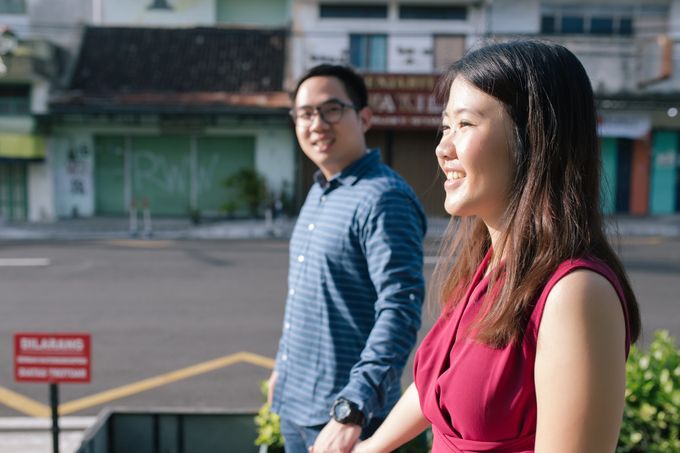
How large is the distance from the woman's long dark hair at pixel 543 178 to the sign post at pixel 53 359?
2438 millimetres

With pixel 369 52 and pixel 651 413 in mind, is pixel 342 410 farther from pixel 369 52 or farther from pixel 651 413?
pixel 369 52

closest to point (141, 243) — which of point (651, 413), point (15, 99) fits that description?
point (15, 99)

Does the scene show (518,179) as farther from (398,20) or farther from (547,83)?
(398,20)

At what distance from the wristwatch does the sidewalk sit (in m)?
13.1

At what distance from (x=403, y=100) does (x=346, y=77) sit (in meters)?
15.9

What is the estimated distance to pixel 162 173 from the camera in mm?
19078

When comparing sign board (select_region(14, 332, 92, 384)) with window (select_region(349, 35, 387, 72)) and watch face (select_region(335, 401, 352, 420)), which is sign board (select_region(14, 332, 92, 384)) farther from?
window (select_region(349, 35, 387, 72))

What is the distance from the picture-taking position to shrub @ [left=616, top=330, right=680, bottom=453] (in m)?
2.54

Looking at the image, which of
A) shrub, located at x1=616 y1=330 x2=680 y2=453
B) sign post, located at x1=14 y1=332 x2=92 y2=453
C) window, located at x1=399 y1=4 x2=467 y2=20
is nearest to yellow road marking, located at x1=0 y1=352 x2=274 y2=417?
sign post, located at x1=14 y1=332 x2=92 y2=453

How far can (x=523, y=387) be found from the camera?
116 centimetres

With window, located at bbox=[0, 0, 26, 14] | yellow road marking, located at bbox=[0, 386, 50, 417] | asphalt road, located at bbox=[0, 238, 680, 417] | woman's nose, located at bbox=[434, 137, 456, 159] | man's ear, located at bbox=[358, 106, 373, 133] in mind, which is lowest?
asphalt road, located at bbox=[0, 238, 680, 417]

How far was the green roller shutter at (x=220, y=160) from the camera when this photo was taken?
62.0 feet

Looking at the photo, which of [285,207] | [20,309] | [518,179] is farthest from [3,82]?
[518,179]

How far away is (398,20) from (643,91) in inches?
292
